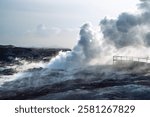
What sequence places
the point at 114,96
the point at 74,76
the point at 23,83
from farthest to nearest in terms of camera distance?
the point at 74,76
the point at 23,83
the point at 114,96

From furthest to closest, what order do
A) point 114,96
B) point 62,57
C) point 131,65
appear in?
point 62,57, point 131,65, point 114,96

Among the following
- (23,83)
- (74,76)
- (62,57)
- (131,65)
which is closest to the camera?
(23,83)

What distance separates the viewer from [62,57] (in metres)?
86.8

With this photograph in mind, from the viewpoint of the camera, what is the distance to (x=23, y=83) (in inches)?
2184

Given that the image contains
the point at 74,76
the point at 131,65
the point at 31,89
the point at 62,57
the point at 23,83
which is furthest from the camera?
the point at 62,57

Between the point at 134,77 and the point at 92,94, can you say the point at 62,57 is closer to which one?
the point at 134,77

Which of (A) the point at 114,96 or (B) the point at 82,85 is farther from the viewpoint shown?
(B) the point at 82,85

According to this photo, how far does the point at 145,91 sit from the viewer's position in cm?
4300

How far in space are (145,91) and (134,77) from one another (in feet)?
41.5

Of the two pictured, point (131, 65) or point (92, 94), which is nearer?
point (92, 94)

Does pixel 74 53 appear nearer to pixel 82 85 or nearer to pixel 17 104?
pixel 82 85

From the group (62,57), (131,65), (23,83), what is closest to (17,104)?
(23,83)

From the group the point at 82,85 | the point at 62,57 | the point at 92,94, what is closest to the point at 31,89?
the point at 82,85

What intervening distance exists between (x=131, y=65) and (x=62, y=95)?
30.7 meters
